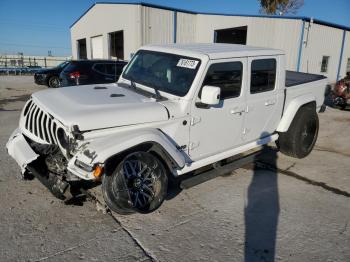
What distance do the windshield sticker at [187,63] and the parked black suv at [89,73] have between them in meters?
6.60

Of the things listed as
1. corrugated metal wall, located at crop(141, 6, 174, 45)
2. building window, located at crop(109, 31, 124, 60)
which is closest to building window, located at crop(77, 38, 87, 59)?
building window, located at crop(109, 31, 124, 60)

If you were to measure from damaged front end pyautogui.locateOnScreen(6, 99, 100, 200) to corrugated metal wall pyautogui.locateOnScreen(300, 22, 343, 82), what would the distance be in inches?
615

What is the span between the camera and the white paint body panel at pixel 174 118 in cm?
315

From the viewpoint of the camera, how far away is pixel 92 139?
3.17m

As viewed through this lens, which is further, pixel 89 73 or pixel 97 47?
pixel 97 47

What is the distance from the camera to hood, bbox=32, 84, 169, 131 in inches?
124

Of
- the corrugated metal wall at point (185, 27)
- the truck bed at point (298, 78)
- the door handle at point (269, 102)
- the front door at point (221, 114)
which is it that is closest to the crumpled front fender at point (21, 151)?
the front door at point (221, 114)

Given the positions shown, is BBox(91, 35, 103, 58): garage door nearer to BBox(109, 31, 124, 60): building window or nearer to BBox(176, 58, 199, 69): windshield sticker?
BBox(109, 31, 124, 60): building window

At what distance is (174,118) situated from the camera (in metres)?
3.63

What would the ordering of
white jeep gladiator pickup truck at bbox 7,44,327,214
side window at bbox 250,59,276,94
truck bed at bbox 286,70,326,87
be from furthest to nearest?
truck bed at bbox 286,70,326,87, side window at bbox 250,59,276,94, white jeep gladiator pickup truck at bbox 7,44,327,214

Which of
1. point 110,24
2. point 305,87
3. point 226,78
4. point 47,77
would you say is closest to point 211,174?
point 226,78

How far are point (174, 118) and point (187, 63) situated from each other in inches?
30.9

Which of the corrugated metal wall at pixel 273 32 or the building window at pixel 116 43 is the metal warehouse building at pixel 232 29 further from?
the building window at pixel 116 43

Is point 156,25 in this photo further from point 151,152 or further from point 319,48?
point 151,152
